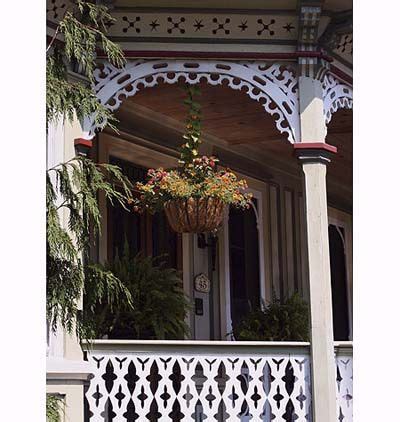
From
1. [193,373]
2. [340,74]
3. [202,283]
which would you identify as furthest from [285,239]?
[193,373]

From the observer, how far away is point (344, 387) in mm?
8484

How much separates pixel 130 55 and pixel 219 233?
381 centimetres

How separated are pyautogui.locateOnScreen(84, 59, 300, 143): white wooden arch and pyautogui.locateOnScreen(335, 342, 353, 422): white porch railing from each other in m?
1.76

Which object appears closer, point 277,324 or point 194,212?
point 194,212

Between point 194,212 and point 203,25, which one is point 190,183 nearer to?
point 194,212

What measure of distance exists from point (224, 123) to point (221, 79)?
7.89ft

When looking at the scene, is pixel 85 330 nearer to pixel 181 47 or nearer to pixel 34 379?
pixel 34 379

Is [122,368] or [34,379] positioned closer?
[34,379]

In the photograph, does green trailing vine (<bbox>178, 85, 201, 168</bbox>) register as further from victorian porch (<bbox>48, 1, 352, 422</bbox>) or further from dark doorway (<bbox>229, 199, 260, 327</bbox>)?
dark doorway (<bbox>229, 199, 260, 327</bbox>)

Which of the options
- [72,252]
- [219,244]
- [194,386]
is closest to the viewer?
[72,252]

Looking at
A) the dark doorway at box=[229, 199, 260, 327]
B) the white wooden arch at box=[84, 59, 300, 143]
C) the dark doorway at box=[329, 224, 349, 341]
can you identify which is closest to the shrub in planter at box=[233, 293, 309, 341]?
the dark doorway at box=[229, 199, 260, 327]
